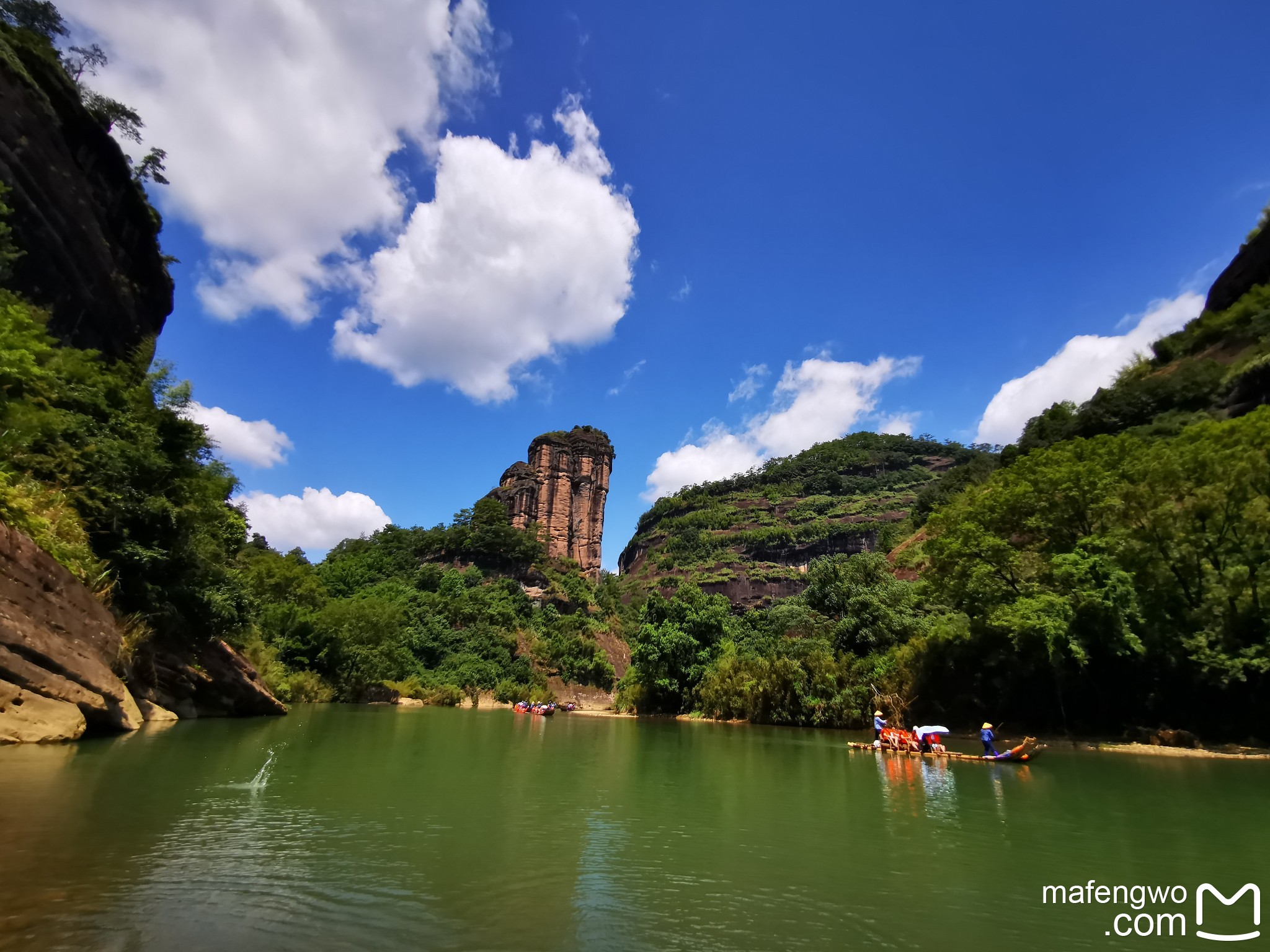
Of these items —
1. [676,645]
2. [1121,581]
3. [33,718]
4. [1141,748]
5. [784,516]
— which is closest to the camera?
[33,718]

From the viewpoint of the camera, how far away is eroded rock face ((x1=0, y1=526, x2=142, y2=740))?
12.9 m

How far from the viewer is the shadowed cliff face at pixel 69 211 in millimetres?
27078

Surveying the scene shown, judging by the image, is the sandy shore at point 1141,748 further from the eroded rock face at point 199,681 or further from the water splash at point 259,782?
the eroded rock face at point 199,681

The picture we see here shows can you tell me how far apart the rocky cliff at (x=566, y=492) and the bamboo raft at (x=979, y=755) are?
72.4 m

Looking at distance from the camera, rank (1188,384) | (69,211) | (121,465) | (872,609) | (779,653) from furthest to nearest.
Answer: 1. (1188,384)
2. (779,653)
3. (872,609)
4. (69,211)
5. (121,465)

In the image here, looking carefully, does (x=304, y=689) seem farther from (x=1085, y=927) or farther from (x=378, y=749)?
(x=1085, y=927)

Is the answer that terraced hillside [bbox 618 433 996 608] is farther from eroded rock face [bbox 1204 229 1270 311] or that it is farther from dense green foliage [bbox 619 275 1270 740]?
dense green foliage [bbox 619 275 1270 740]

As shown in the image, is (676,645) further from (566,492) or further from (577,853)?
(566,492)

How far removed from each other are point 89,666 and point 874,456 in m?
136

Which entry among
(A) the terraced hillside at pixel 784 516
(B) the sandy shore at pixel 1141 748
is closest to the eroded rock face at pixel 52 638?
(B) the sandy shore at pixel 1141 748

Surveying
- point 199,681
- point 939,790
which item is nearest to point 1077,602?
point 939,790

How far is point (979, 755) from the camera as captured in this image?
20.8 m

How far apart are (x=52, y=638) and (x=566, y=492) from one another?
83295 millimetres

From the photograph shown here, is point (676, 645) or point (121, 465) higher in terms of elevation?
point (121, 465)
